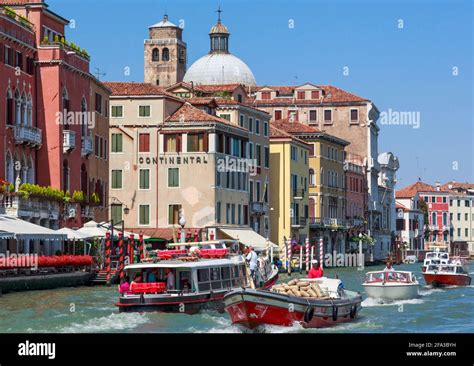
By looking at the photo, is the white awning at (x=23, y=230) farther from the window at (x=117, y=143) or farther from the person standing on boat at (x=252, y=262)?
the window at (x=117, y=143)

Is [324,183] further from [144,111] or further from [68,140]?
[68,140]

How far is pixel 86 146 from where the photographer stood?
5053 centimetres

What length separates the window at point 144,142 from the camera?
59.1 m

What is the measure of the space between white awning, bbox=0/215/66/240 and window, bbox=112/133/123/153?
1894 cm

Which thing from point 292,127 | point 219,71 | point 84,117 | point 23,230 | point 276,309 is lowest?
point 276,309

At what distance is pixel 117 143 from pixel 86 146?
8.83 metres

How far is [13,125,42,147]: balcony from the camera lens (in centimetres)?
4391

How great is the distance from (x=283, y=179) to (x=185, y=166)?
12086 mm

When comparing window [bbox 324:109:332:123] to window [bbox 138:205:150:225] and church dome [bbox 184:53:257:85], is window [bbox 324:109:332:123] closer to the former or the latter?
church dome [bbox 184:53:257:85]

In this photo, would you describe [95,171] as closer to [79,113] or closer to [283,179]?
[79,113]

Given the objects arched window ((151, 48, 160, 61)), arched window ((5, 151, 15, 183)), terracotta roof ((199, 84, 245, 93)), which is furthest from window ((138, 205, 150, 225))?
arched window ((151, 48, 160, 61))

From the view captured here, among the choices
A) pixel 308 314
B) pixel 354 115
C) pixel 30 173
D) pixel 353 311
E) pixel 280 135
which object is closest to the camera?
pixel 308 314

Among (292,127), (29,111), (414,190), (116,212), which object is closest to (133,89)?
(116,212)

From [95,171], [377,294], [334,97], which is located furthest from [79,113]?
[334,97]
